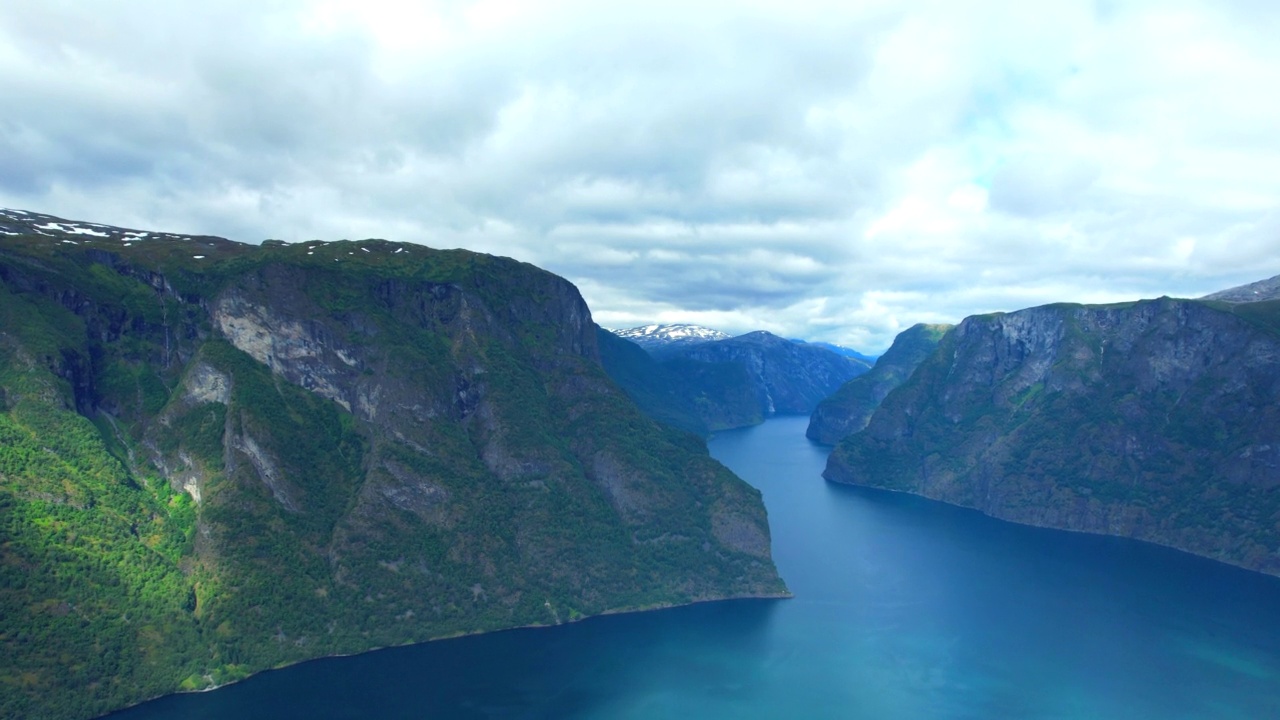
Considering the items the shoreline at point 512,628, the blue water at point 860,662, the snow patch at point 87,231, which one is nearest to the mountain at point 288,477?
the shoreline at point 512,628

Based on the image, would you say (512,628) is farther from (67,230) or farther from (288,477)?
(67,230)

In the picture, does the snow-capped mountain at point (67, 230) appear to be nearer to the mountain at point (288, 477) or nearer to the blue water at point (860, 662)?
the mountain at point (288, 477)

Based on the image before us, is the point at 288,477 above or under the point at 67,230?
under

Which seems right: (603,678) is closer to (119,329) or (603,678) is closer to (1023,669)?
(1023,669)

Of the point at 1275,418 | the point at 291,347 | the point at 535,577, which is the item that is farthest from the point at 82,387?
the point at 1275,418

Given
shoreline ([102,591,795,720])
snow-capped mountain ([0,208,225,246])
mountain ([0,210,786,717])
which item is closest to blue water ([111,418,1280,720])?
shoreline ([102,591,795,720])

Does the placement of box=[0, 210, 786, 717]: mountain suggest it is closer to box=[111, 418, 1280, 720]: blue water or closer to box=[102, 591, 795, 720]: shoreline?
box=[102, 591, 795, 720]: shoreline

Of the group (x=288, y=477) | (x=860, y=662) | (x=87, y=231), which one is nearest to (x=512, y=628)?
(x=288, y=477)
